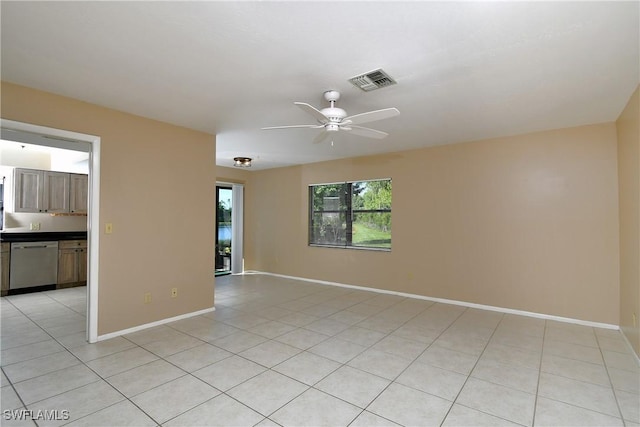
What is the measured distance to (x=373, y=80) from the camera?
2.58m

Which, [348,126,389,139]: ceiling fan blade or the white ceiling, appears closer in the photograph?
the white ceiling

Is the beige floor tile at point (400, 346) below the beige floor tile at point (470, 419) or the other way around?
the other way around

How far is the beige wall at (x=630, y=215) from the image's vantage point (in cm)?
288

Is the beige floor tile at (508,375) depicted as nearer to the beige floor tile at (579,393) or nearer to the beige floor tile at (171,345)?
the beige floor tile at (579,393)

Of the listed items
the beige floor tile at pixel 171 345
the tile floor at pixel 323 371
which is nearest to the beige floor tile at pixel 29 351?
the tile floor at pixel 323 371

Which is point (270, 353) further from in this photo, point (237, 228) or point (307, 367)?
point (237, 228)

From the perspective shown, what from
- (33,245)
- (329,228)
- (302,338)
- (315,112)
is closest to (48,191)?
(33,245)

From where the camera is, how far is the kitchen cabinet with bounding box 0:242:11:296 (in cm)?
505

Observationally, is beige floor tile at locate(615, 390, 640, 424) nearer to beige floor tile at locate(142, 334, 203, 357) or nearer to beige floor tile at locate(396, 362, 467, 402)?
beige floor tile at locate(396, 362, 467, 402)

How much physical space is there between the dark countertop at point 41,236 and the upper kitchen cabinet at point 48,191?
0.48 m

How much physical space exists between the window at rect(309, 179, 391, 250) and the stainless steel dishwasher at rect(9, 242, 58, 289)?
4.79 metres

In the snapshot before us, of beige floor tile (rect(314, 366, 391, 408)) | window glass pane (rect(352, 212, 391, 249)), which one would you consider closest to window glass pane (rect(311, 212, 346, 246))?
window glass pane (rect(352, 212, 391, 249))

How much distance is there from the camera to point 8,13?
5.87ft

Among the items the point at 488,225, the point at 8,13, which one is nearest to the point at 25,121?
the point at 8,13
